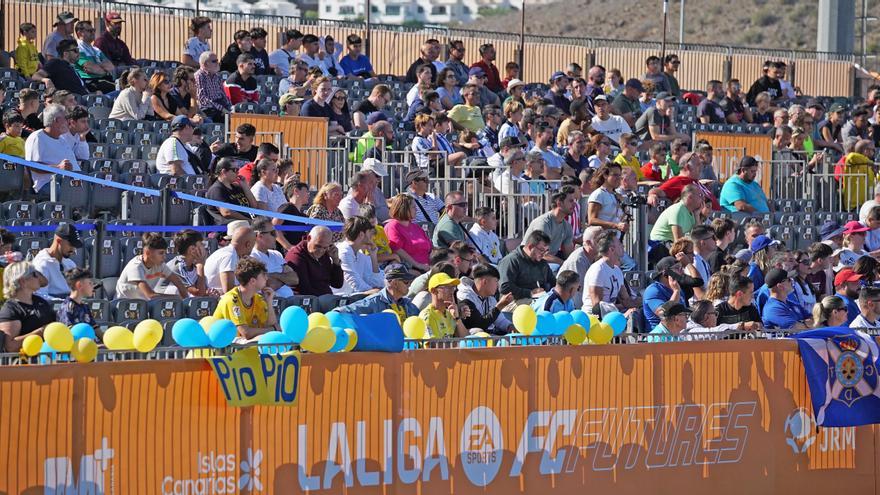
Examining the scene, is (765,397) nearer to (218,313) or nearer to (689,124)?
(218,313)

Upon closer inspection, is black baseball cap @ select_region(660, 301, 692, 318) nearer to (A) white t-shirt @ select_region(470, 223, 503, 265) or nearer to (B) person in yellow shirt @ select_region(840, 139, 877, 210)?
(A) white t-shirt @ select_region(470, 223, 503, 265)

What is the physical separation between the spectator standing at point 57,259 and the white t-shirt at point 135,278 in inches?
16.0

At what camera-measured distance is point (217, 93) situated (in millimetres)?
18859

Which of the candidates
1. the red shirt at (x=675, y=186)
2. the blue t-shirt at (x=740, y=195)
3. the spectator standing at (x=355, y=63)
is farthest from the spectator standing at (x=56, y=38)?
the blue t-shirt at (x=740, y=195)

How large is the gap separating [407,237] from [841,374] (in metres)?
4.47

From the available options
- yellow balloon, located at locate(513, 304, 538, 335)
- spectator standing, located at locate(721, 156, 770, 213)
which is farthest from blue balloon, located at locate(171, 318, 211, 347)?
spectator standing, located at locate(721, 156, 770, 213)

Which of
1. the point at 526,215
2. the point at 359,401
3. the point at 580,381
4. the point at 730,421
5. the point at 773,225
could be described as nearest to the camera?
the point at 359,401

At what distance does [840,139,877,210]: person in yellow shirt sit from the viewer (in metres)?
20.5

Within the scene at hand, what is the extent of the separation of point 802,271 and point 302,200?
15.7 feet

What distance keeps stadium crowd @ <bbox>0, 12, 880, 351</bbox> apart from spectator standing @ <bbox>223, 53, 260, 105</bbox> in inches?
1.3

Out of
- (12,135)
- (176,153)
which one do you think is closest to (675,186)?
(176,153)

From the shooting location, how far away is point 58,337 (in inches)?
338

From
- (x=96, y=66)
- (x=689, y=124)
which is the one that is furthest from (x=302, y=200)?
(x=689, y=124)

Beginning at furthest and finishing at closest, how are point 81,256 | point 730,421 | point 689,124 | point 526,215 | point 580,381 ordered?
point 689,124 → point 526,215 → point 81,256 → point 730,421 → point 580,381
